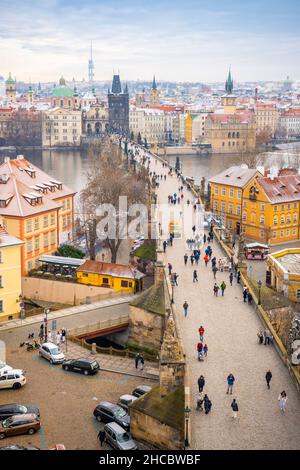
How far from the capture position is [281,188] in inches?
1566

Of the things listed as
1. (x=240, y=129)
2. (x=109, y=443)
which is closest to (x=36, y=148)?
(x=240, y=129)

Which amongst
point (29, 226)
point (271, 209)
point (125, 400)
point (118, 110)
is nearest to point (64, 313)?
point (29, 226)

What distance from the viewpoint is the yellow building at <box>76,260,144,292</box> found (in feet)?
90.4

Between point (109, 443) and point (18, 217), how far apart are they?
642 inches

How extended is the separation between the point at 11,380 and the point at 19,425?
9.16 feet

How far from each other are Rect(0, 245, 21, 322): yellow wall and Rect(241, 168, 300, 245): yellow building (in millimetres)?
16893

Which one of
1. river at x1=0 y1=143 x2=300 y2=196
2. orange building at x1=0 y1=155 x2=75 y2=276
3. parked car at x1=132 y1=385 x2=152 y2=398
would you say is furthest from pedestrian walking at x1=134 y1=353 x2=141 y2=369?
river at x1=0 y1=143 x2=300 y2=196

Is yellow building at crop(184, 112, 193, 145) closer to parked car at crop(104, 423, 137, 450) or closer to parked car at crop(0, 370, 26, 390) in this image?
parked car at crop(0, 370, 26, 390)

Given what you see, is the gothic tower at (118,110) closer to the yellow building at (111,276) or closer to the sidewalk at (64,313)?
the yellow building at (111,276)

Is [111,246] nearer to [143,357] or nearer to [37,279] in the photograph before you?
[37,279]

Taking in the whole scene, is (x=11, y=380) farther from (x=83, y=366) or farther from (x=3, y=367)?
(x=83, y=366)

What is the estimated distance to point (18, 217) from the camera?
30188 mm

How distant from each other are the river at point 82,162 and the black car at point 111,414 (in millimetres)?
46083

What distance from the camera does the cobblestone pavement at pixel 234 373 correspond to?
13.8m
